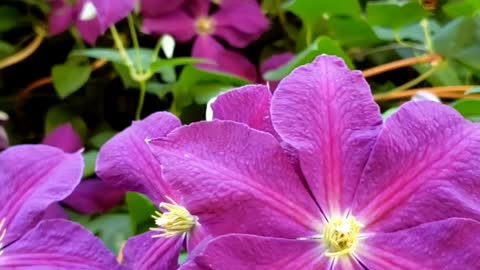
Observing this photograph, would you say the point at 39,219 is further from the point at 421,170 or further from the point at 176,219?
the point at 421,170

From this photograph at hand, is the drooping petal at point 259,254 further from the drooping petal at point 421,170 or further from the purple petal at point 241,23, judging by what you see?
the purple petal at point 241,23

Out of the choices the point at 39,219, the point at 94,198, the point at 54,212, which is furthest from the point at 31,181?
the point at 94,198

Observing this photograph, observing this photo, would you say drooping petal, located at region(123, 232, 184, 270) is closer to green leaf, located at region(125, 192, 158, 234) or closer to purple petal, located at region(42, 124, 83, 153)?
green leaf, located at region(125, 192, 158, 234)

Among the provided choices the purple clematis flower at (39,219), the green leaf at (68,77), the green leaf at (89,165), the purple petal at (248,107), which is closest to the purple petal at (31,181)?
the purple clematis flower at (39,219)

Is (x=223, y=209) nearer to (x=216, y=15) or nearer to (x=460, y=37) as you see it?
(x=460, y=37)

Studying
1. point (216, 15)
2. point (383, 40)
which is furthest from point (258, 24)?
point (383, 40)

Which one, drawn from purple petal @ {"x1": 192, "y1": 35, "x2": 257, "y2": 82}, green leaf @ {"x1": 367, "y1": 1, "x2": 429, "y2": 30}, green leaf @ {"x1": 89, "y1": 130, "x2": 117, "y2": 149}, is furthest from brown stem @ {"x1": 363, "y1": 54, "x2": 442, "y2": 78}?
green leaf @ {"x1": 89, "y1": 130, "x2": 117, "y2": 149}
